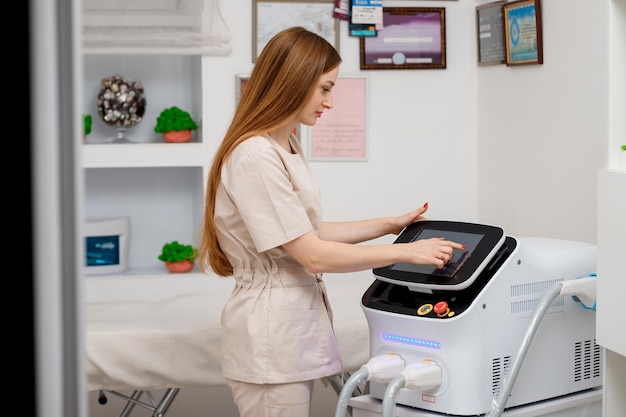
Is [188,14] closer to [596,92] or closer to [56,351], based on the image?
[596,92]

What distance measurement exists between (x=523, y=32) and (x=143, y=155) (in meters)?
1.54

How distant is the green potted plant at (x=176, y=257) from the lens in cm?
359

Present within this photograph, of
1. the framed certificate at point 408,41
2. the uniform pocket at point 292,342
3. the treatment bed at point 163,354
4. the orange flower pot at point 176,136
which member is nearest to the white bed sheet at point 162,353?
the treatment bed at point 163,354

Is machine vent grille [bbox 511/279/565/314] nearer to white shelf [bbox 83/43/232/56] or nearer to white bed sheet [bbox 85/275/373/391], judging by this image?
white bed sheet [bbox 85/275/373/391]

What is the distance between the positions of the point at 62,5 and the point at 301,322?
4.67ft

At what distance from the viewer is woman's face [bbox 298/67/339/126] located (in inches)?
73.4

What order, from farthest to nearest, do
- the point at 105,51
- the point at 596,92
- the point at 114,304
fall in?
the point at 105,51 → the point at 114,304 → the point at 596,92

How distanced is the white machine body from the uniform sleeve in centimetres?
28

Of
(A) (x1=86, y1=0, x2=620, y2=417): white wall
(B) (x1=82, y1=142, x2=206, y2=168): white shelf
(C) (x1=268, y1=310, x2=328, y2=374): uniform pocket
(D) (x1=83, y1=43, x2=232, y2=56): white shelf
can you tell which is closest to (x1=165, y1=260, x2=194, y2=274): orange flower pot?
(B) (x1=82, y1=142, x2=206, y2=168): white shelf

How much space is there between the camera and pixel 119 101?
364 centimetres

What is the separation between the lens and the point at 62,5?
54 centimetres

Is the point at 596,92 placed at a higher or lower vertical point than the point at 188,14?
lower

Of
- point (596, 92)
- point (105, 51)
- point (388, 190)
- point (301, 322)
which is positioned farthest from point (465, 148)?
point (301, 322)

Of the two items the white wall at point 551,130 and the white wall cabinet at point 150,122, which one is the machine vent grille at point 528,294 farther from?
the white wall cabinet at point 150,122
